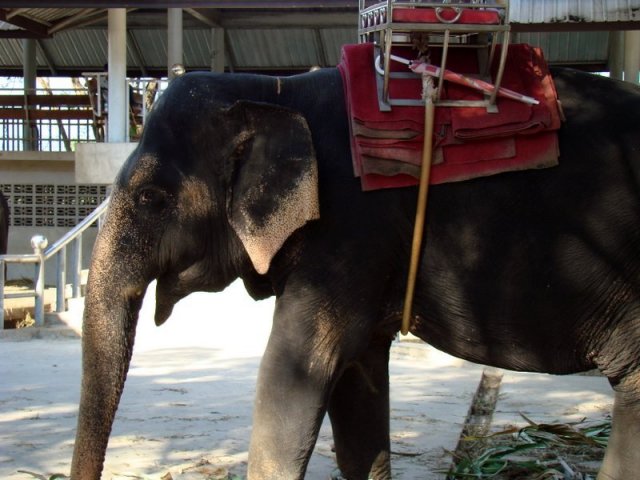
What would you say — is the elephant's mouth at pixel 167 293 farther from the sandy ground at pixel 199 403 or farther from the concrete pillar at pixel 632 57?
the concrete pillar at pixel 632 57

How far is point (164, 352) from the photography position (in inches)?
352

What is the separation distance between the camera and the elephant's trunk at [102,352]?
3.40m

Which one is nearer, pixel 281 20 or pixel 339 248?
pixel 339 248

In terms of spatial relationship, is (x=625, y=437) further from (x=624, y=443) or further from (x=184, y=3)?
(x=184, y=3)

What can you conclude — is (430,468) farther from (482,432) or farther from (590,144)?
(590,144)

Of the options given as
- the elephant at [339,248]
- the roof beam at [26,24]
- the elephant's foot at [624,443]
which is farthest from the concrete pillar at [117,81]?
the elephant's foot at [624,443]

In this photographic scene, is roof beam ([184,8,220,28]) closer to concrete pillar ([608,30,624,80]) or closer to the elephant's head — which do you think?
concrete pillar ([608,30,624,80])

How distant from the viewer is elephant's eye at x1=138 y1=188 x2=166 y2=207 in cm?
357

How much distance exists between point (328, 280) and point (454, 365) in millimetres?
5137

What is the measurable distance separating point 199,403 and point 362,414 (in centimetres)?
264

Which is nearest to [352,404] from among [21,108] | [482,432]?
[482,432]

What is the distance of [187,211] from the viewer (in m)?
3.59

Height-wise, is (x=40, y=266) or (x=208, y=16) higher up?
(x=208, y=16)

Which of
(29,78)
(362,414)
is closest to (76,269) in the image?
(362,414)
